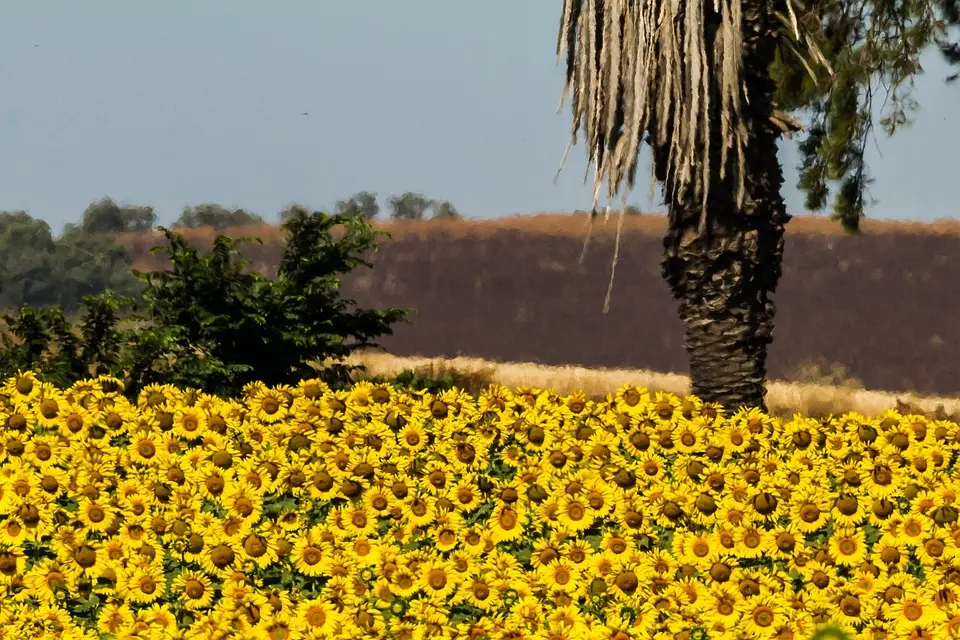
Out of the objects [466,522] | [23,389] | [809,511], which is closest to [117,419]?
[23,389]

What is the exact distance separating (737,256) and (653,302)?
1046cm

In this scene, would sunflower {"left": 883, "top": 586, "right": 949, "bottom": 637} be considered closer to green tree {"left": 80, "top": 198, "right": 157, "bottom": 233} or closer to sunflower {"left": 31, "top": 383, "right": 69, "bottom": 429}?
sunflower {"left": 31, "top": 383, "right": 69, "bottom": 429}

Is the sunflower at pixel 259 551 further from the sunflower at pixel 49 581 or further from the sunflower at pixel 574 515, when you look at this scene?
the sunflower at pixel 574 515

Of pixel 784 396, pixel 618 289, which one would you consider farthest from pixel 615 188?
pixel 618 289

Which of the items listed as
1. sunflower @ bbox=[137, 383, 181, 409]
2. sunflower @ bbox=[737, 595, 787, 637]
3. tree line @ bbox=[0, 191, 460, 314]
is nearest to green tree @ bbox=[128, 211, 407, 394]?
sunflower @ bbox=[137, 383, 181, 409]

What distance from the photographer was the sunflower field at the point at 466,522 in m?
5.02

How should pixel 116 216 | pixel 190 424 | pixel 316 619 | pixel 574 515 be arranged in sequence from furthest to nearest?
pixel 116 216
pixel 190 424
pixel 574 515
pixel 316 619

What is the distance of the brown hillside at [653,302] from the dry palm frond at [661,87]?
10.2 metres

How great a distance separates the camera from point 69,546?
5445 millimetres

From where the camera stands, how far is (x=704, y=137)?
9344 mm

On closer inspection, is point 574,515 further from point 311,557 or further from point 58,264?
point 58,264

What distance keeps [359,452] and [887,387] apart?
15.2 meters

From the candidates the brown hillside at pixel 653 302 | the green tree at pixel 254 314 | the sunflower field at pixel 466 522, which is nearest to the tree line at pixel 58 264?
the brown hillside at pixel 653 302

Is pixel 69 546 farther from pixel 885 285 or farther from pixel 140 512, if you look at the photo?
pixel 885 285
